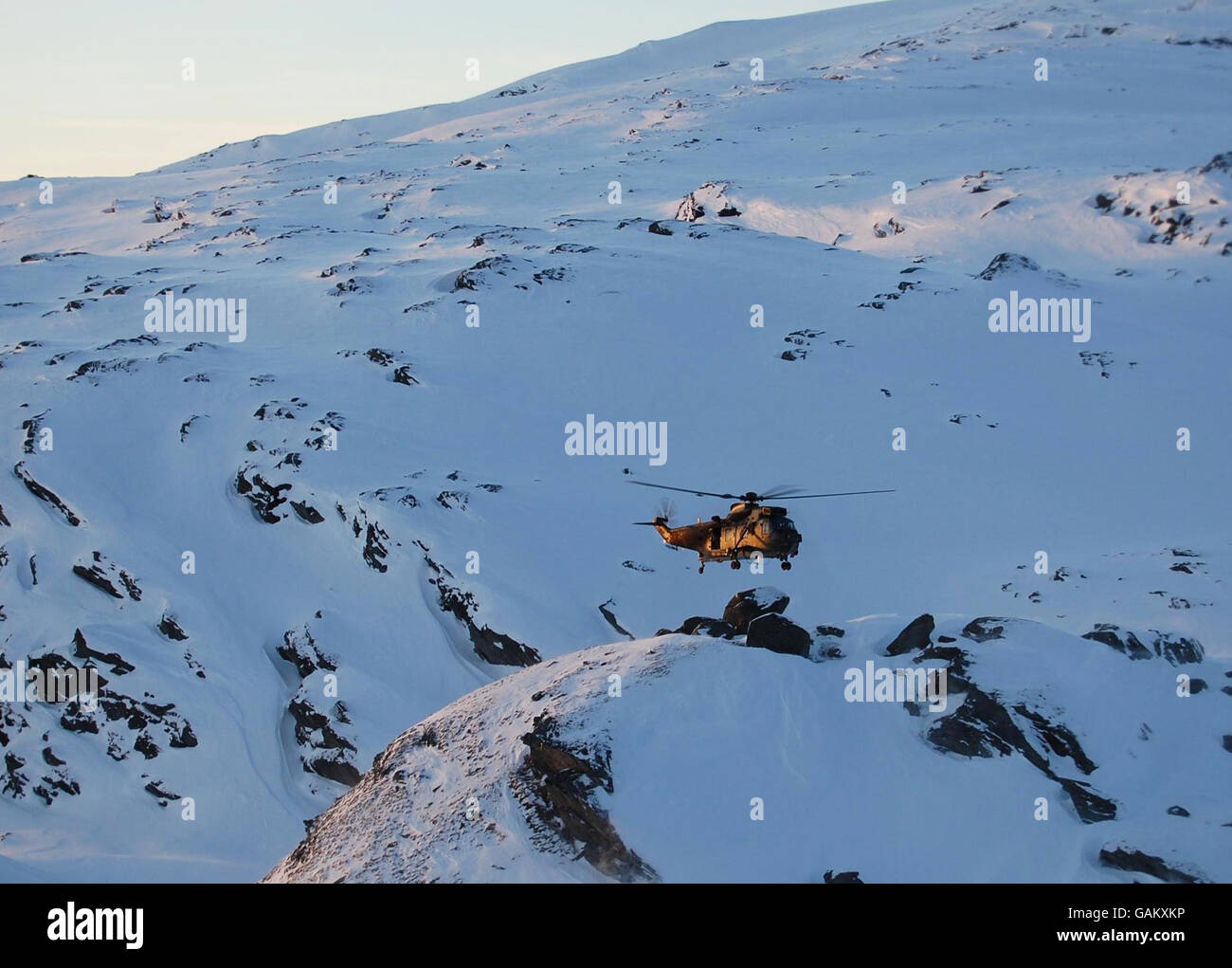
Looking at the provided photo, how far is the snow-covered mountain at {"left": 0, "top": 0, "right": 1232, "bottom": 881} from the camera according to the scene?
30797 millimetres

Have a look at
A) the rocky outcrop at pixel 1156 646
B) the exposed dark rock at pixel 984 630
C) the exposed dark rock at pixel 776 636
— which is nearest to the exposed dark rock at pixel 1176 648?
the rocky outcrop at pixel 1156 646

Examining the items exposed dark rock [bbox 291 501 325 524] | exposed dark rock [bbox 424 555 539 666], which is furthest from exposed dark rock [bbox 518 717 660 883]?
exposed dark rock [bbox 291 501 325 524]

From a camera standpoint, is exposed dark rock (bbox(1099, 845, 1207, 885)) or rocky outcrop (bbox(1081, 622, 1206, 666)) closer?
exposed dark rock (bbox(1099, 845, 1207, 885))

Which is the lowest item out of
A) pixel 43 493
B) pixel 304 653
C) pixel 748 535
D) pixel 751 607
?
pixel 304 653

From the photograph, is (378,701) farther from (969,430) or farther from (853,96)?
(853,96)

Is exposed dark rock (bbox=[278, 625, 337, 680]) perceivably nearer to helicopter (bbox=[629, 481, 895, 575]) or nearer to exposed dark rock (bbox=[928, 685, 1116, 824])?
helicopter (bbox=[629, 481, 895, 575])

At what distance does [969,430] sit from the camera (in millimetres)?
62562

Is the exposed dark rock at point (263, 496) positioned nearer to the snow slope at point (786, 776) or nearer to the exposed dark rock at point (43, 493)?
the exposed dark rock at point (43, 493)

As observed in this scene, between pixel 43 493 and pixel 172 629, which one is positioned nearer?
pixel 172 629

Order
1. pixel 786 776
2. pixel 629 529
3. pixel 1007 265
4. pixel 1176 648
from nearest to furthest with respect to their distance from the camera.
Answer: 1. pixel 786 776
2. pixel 1176 648
3. pixel 629 529
4. pixel 1007 265

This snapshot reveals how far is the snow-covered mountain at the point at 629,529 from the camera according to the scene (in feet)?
101

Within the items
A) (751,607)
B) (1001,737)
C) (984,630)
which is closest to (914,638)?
(984,630)

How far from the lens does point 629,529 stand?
54.3 m

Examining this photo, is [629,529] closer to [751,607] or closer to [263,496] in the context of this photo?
[263,496]
